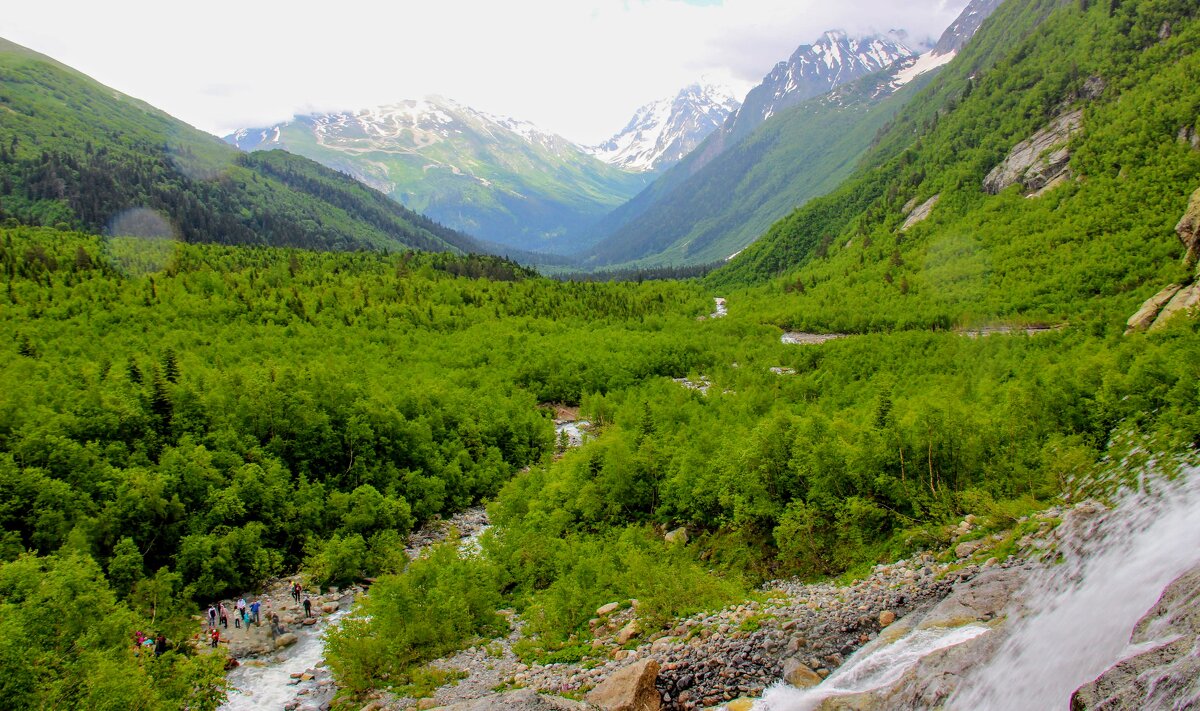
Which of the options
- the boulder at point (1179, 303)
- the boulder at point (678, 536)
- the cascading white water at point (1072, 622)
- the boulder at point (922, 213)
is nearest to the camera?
the cascading white water at point (1072, 622)

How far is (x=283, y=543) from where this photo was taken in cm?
5144

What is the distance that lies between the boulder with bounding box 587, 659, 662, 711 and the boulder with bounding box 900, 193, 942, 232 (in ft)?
549

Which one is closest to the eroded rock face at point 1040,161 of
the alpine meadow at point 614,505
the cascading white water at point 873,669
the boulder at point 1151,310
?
the alpine meadow at point 614,505

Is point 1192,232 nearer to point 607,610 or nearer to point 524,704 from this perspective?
point 607,610

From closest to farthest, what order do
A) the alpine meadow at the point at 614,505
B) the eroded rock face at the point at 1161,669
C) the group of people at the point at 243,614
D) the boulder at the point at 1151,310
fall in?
the eroded rock face at the point at 1161,669
the alpine meadow at the point at 614,505
the group of people at the point at 243,614
the boulder at the point at 1151,310

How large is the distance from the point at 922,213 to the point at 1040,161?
30646 mm

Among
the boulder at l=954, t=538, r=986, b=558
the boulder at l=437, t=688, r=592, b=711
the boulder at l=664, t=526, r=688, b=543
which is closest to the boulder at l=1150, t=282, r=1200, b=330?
the boulder at l=954, t=538, r=986, b=558

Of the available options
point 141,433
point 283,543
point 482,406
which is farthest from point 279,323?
point 283,543

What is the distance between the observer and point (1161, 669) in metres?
13.2

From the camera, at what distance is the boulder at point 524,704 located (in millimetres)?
20378

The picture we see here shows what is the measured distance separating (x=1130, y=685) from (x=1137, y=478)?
1441 cm

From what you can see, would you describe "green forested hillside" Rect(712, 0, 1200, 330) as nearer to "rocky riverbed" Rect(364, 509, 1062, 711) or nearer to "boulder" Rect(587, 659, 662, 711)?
"rocky riverbed" Rect(364, 509, 1062, 711)

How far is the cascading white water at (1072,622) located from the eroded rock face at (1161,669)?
64 centimetres

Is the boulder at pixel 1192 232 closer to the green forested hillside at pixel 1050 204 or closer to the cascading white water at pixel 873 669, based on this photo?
the green forested hillside at pixel 1050 204
